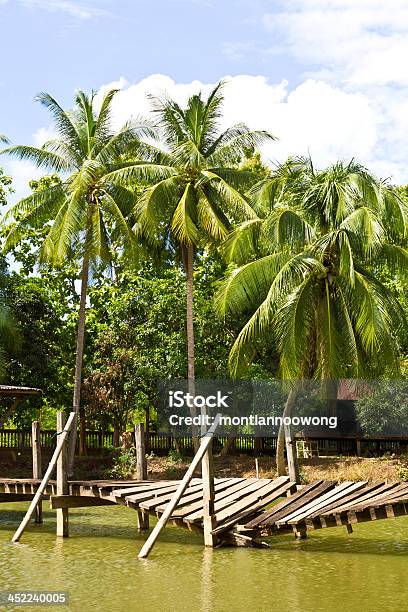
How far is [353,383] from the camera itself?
2800cm

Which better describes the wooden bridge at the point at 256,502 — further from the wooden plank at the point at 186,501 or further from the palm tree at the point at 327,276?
the palm tree at the point at 327,276

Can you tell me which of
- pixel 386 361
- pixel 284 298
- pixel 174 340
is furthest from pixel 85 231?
pixel 386 361

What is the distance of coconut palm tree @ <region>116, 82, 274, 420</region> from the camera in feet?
96.0

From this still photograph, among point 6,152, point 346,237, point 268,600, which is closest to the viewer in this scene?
point 268,600

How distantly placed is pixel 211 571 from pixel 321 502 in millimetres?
2927

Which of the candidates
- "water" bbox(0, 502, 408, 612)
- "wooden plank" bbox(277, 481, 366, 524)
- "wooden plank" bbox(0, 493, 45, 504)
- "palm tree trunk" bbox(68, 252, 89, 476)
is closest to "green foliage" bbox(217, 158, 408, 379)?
"water" bbox(0, 502, 408, 612)

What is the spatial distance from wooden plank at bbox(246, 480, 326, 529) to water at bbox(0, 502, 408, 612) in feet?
1.61

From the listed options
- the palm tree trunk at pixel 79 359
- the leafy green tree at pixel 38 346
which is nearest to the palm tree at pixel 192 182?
the palm tree trunk at pixel 79 359

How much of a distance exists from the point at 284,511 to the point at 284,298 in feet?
31.6

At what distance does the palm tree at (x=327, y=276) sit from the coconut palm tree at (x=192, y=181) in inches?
133

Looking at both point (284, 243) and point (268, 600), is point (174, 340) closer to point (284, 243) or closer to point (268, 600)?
point (284, 243)

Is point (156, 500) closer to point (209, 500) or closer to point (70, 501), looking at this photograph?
point (209, 500)

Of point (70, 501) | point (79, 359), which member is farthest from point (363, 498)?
point (79, 359)

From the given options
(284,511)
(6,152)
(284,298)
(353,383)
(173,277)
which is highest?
(6,152)
